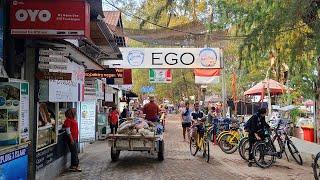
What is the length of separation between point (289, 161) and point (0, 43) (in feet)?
33.0

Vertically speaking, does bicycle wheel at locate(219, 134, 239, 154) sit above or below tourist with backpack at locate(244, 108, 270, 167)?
below

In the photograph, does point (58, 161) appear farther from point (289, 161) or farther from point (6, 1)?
point (289, 161)

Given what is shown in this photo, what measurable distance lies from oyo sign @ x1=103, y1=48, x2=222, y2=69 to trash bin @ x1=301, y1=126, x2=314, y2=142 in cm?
518

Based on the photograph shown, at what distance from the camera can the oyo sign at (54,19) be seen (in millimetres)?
8125

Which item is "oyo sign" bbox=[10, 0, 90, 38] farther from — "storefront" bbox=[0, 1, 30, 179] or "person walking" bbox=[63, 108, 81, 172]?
"person walking" bbox=[63, 108, 81, 172]

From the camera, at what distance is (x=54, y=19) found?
26.8 ft

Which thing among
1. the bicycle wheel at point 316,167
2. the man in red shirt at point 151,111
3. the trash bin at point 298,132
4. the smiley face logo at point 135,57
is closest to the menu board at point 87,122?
the man in red shirt at point 151,111

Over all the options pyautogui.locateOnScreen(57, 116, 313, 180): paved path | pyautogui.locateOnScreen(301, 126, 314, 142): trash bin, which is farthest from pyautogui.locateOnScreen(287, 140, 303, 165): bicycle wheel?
pyautogui.locateOnScreen(301, 126, 314, 142): trash bin

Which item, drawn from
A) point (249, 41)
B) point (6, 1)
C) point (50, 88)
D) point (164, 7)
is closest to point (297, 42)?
point (249, 41)

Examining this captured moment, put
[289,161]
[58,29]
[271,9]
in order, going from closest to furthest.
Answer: [58,29]
[271,9]
[289,161]

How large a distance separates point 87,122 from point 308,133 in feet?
33.5

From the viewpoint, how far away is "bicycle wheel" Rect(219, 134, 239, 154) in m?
17.6

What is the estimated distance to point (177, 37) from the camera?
757 inches

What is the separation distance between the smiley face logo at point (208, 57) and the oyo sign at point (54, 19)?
1518 cm
